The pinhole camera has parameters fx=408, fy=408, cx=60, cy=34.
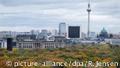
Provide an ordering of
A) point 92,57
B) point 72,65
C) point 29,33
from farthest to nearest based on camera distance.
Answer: point 29,33 → point 92,57 → point 72,65

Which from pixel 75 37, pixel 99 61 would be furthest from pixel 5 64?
pixel 75 37

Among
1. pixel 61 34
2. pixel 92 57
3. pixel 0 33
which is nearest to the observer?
pixel 92 57

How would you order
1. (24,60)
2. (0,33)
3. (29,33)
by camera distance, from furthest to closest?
(29,33) → (0,33) → (24,60)

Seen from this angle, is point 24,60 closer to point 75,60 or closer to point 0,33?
point 75,60

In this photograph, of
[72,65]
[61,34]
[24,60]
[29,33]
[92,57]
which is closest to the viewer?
[72,65]

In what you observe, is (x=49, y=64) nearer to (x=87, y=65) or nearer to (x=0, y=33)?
(x=87, y=65)

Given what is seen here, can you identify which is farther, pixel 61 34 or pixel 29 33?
pixel 61 34

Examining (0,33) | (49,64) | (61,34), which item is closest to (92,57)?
(49,64)

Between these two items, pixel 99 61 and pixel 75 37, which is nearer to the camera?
pixel 99 61
